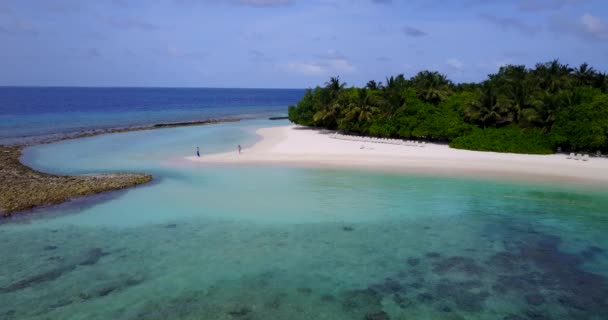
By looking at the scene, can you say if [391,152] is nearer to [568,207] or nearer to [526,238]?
[568,207]

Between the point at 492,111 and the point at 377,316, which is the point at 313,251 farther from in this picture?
the point at 492,111

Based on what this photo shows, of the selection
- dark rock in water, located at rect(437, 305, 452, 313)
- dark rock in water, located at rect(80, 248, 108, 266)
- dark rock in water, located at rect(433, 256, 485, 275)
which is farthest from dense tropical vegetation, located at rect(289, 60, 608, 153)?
dark rock in water, located at rect(80, 248, 108, 266)

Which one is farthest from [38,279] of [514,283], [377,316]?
[514,283]

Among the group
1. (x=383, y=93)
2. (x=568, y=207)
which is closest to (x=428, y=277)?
(x=568, y=207)

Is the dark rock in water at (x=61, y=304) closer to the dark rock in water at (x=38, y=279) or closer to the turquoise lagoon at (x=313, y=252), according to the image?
the turquoise lagoon at (x=313, y=252)

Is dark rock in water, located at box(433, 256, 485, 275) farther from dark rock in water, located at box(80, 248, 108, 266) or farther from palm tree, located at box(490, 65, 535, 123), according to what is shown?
palm tree, located at box(490, 65, 535, 123)

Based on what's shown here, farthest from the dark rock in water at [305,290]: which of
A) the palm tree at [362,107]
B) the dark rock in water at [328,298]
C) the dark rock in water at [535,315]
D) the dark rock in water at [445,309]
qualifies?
the palm tree at [362,107]
